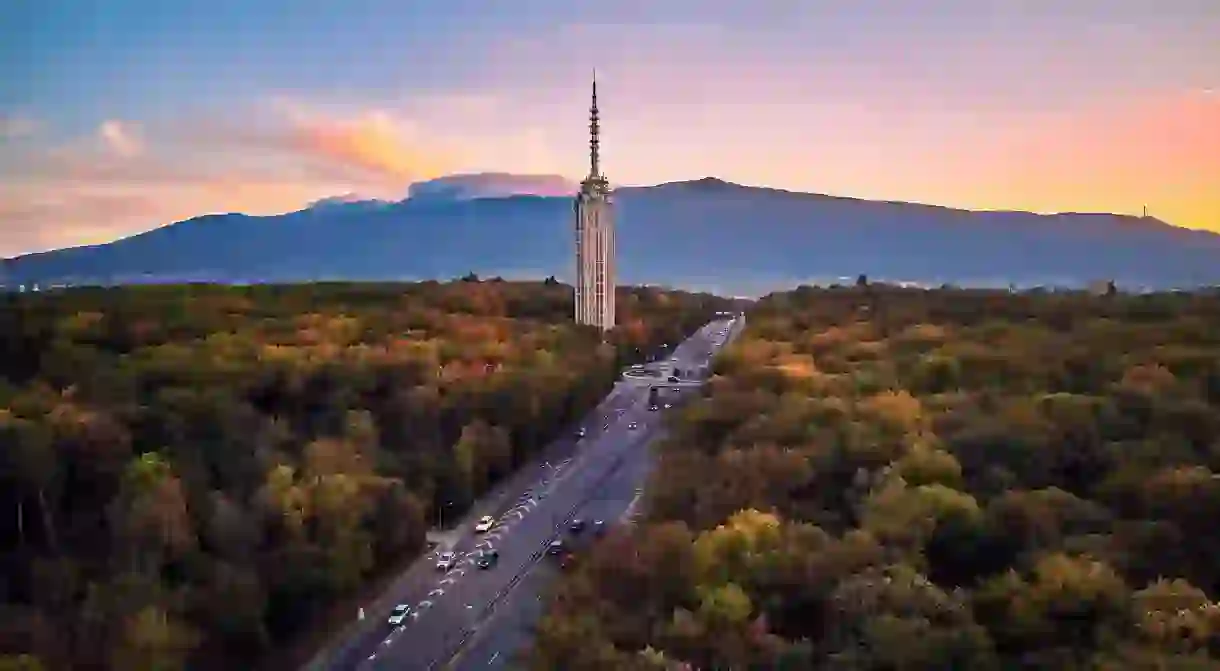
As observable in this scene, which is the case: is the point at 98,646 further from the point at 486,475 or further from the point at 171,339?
the point at 171,339

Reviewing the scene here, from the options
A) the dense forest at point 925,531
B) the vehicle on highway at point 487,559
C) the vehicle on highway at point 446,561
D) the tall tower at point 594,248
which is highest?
the tall tower at point 594,248

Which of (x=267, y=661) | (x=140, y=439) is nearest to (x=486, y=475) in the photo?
(x=140, y=439)

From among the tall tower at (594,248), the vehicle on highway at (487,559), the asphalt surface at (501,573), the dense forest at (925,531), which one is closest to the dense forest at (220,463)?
the asphalt surface at (501,573)

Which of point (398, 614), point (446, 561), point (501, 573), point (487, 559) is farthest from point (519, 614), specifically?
point (446, 561)

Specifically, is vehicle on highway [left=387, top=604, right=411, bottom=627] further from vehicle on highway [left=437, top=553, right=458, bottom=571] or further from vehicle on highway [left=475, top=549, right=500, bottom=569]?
vehicle on highway [left=475, top=549, right=500, bottom=569]

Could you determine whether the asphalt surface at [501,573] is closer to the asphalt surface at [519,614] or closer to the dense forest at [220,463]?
the asphalt surface at [519,614]

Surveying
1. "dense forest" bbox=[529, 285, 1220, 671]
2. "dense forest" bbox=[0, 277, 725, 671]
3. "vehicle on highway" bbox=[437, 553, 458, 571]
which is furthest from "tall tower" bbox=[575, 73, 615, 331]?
"vehicle on highway" bbox=[437, 553, 458, 571]
